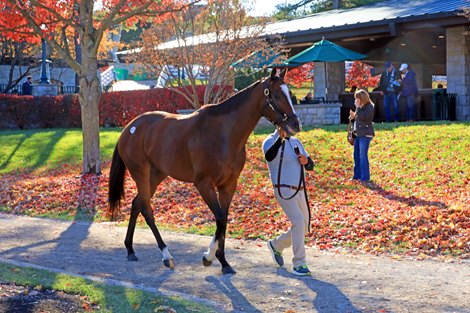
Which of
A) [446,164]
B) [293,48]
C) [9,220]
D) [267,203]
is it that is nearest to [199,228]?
[267,203]

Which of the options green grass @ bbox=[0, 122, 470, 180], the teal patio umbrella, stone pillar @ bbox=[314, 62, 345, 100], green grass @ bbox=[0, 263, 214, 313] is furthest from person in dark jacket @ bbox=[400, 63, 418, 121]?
green grass @ bbox=[0, 263, 214, 313]

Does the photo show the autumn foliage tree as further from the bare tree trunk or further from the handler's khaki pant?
→ the handler's khaki pant

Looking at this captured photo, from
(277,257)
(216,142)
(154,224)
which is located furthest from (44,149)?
(277,257)

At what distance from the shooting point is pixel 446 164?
1533 centimetres

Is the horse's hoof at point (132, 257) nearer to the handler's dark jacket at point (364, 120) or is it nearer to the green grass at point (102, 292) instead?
the green grass at point (102, 292)

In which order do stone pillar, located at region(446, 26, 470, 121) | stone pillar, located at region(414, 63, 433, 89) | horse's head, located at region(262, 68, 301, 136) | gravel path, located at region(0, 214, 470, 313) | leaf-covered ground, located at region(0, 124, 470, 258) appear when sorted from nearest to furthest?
gravel path, located at region(0, 214, 470, 313) → horse's head, located at region(262, 68, 301, 136) → leaf-covered ground, located at region(0, 124, 470, 258) → stone pillar, located at region(446, 26, 470, 121) → stone pillar, located at region(414, 63, 433, 89)

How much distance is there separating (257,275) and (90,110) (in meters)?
10.9

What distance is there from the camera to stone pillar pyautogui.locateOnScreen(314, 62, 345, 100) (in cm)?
2680

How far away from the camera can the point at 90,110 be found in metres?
18.1

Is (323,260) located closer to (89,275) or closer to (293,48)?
(89,275)

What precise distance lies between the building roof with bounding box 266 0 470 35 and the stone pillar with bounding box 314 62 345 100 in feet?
5.07

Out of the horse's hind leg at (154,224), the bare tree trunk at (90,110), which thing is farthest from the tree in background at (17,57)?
the horse's hind leg at (154,224)

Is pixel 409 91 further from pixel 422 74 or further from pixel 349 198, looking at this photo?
pixel 422 74

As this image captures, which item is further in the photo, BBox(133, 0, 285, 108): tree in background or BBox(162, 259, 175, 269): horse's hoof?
BBox(133, 0, 285, 108): tree in background
